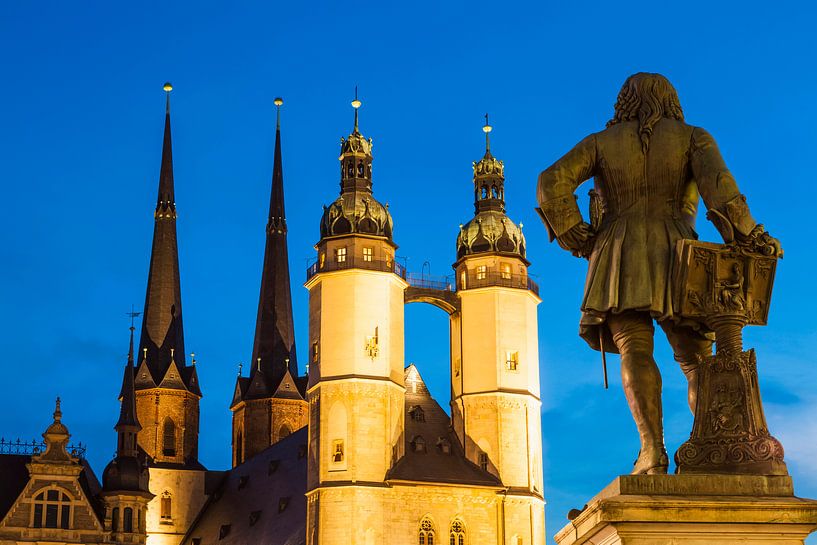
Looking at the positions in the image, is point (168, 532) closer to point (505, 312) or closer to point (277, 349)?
point (277, 349)

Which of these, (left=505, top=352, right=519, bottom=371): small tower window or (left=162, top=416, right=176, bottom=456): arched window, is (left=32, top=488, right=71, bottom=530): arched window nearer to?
(left=162, top=416, right=176, bottom=456): arched window

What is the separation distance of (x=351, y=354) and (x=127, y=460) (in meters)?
18.3

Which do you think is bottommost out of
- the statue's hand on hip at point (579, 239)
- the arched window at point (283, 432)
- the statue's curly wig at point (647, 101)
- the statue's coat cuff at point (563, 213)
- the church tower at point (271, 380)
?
the statue's hand on hip at point (579, 239)

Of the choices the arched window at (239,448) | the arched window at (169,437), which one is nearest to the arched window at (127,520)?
the arched window at (169,437)

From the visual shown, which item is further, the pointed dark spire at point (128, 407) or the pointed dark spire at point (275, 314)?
the pointed dark spire at point (275, 314)

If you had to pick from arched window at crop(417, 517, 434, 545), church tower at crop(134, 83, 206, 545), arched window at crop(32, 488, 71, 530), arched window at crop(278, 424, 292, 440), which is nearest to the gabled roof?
arched window at crop(417, 517, 434, 545)

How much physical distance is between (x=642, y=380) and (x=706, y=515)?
3.83ft

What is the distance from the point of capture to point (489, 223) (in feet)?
271

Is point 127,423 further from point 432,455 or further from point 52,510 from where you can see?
point 432,455

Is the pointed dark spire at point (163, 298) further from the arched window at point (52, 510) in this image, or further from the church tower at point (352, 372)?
the church tower at point (352, 372)

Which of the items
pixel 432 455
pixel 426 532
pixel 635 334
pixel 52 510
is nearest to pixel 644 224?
pixel 635 334

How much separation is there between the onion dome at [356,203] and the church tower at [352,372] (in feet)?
0.24

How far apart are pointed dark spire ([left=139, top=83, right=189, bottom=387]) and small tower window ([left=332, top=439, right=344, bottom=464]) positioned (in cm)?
2789

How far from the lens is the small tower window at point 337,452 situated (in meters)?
72.4
